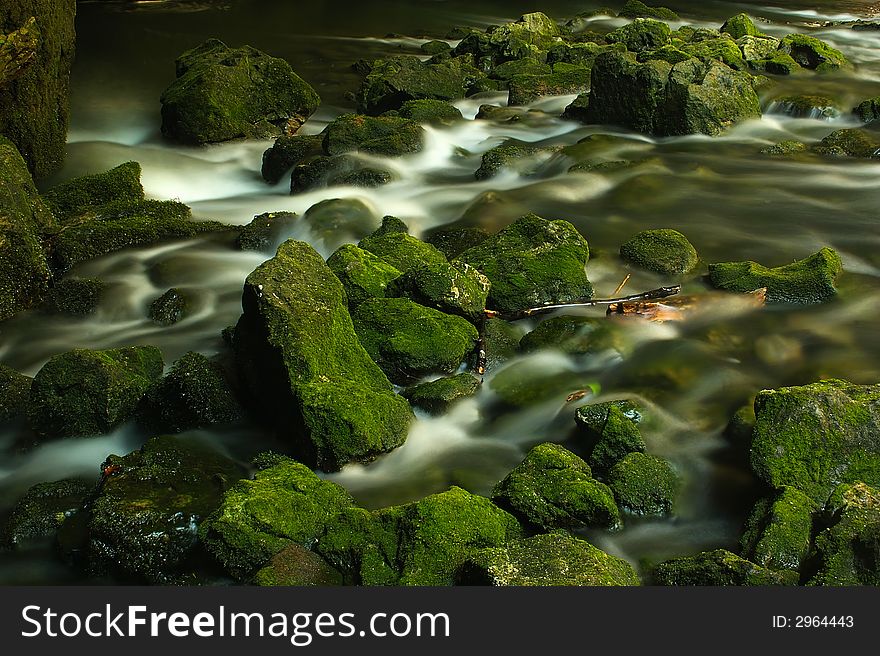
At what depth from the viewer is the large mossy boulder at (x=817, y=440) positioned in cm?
482

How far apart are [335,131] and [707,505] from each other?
742 centimetres

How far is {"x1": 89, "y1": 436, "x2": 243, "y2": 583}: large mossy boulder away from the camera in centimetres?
449

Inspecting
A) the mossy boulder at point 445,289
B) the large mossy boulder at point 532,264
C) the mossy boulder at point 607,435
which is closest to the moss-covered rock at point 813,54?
the large mossy boulder at point 532,264

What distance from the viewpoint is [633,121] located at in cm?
1211

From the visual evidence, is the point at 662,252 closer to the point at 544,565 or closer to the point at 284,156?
the point at 544,565

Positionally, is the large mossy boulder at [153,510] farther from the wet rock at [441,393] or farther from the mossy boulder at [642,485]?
the mossy boulder at [642,485]

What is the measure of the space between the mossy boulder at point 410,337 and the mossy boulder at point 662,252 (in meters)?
2.15

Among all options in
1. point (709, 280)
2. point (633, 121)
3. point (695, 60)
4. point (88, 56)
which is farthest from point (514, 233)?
point (88, 56)

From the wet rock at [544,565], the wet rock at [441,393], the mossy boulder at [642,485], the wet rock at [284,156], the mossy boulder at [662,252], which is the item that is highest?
the wet rock at [544,565]

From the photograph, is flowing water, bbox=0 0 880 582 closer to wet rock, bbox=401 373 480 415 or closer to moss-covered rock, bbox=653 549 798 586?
wet rock, bbox=401 373 480 415

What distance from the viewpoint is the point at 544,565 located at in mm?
3926

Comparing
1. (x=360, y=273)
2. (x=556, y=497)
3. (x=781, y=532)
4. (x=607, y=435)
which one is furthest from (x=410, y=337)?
(x=781, y=532)

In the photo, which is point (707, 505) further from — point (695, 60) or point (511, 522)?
point (695, 60)

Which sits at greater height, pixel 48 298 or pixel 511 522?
pixel 511 522
